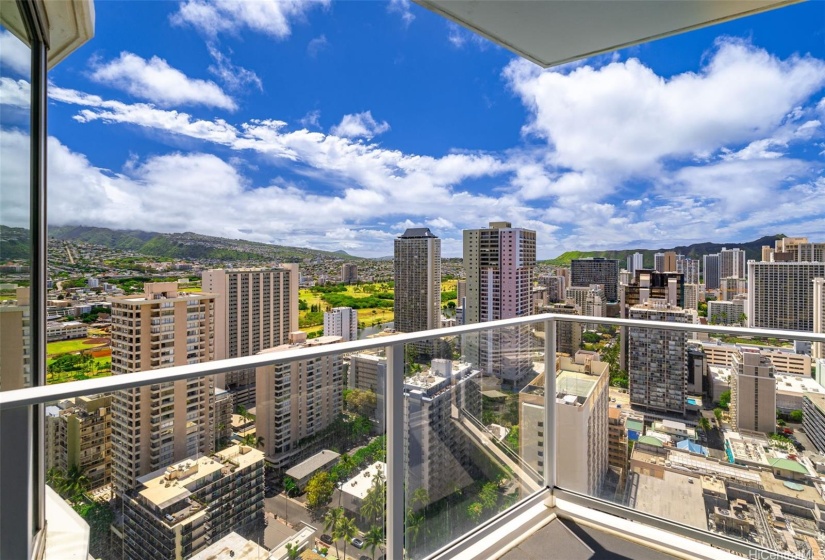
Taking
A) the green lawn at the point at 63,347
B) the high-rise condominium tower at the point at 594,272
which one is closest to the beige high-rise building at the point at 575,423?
the green lawn at the point at 63,347

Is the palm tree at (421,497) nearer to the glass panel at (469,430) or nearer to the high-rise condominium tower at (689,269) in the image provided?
the glass panel at (469,430)

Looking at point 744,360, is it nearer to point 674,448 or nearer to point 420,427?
point 674,448

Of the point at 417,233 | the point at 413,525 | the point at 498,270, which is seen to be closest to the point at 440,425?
the point at 413,525

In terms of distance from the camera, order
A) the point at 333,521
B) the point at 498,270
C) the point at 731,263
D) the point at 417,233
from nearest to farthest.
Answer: the point at 333,521 → the point at 731,263 → the point at 498,270 → the point at 417,233

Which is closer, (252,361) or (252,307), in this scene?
(252,361)

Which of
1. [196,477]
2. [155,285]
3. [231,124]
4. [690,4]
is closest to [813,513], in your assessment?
[690,4]

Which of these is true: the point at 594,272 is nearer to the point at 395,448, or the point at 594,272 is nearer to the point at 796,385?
the point at 796,385
